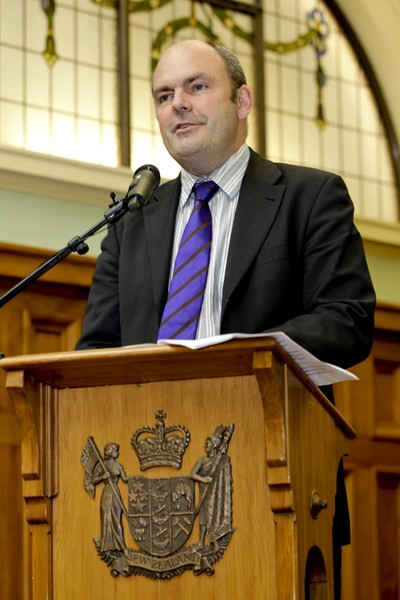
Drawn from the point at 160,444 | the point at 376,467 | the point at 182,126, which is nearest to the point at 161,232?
the point at 182,126

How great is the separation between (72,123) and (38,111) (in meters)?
0.17

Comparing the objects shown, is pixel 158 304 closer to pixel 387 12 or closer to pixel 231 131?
pixel 231 131

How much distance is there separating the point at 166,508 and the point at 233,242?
2.36ft

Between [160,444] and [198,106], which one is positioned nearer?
[160,444]

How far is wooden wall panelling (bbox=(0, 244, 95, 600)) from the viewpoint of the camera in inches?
180

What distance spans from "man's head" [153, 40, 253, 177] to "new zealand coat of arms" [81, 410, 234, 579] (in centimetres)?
82

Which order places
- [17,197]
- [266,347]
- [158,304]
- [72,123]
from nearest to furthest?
[266,347] → [158,304] → [17,197] → [72,123]

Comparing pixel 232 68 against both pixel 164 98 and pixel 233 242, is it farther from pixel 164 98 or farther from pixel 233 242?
pixel 233 242

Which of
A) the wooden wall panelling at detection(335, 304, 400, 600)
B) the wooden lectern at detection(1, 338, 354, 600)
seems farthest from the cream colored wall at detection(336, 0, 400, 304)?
the wooden lectern at detection(1, 338, 354, 600)

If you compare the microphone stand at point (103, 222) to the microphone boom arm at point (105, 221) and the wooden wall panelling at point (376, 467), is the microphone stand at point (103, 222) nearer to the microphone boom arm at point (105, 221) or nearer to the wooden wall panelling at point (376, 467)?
the microphone boom arm at point (105, 221)

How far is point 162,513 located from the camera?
2.12m

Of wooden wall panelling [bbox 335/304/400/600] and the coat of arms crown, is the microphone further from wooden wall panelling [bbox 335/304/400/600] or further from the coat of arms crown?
wooden wall panelling [bbox 335/304/400/600]

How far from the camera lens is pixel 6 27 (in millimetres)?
5066

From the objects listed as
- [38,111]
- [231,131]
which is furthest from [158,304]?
[38,111]
